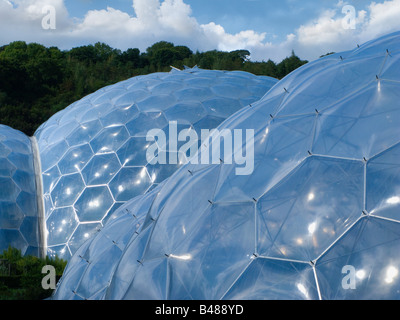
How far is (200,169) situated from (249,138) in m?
0.65

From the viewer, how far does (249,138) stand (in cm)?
450

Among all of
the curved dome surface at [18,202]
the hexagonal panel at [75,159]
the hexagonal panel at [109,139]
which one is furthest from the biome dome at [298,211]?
the curved dome surface at [18,202]

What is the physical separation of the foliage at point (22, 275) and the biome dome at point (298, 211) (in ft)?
17.3

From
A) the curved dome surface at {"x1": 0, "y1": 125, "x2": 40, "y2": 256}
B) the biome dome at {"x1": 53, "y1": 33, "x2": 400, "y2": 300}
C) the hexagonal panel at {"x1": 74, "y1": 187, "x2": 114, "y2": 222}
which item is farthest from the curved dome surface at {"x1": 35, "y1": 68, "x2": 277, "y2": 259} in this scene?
the biome dome at {"x1": 53, "y1": 33, "x2": 400, "y2": 300}

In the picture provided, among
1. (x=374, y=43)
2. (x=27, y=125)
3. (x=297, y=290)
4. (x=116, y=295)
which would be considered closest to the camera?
(x=297, y=290)

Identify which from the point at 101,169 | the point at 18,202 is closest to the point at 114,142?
the point at 101,169

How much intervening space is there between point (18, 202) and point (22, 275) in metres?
2.41

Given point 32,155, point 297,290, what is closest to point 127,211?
point 297,290

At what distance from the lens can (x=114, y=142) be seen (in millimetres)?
11008

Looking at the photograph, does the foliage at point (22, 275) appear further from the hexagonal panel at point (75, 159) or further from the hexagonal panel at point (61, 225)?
the hexagonal panel at point (75, 159)

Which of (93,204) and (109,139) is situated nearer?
(93,204)

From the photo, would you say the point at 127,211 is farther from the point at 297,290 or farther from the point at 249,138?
the point at 297,290

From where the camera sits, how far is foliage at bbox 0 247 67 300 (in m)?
8.98

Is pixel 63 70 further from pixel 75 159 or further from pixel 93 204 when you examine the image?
pixel 93 204
